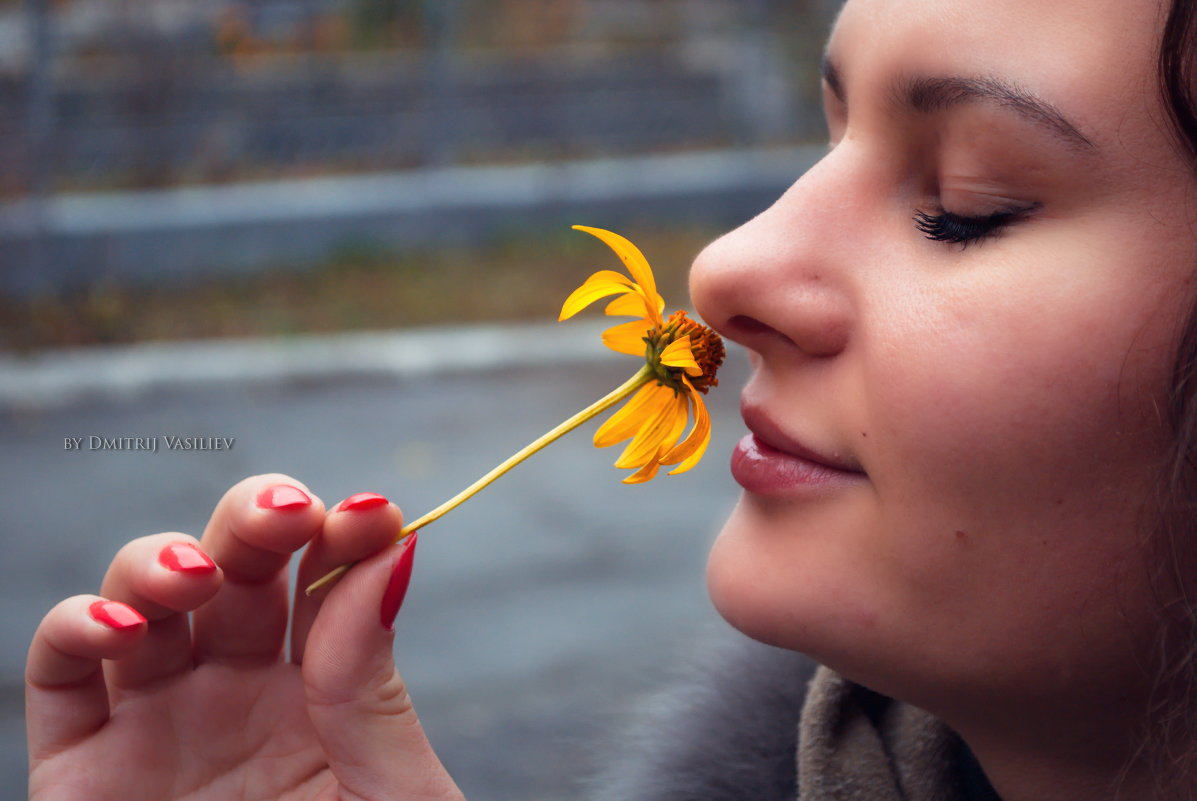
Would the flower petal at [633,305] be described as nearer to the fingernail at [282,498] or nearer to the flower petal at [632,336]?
the flower petal at [632,336]

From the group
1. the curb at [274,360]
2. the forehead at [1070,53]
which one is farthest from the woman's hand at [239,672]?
the curb at [274,360]

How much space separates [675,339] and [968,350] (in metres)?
0.26

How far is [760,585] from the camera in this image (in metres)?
1.04

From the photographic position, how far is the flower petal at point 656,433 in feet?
3.48

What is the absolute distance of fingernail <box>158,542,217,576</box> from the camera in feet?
3.54

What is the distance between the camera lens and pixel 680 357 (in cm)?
106

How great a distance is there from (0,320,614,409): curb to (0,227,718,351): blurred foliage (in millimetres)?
146

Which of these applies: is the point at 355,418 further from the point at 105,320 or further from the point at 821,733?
the point at 821,733

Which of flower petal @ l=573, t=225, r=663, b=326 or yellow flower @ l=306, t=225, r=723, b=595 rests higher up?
flower petal @ l=573, t=225, r=663, b=326

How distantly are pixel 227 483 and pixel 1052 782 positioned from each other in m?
4.46

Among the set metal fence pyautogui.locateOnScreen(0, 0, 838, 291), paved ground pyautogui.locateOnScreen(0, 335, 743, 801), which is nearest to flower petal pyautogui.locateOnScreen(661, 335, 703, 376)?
paved ground pyautogui.locateOnScreen(0, 335, 743, 801)

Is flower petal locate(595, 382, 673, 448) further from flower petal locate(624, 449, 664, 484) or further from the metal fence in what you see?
the metal fence

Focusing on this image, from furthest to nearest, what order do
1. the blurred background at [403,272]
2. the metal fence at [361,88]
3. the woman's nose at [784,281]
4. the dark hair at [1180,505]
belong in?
the metal fence at [361,88] < the blurred background at [403,272] < the woman's nose at [784,281] < the dark hair at [1180,505]

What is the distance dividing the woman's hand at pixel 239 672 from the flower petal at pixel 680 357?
10.7 inches
